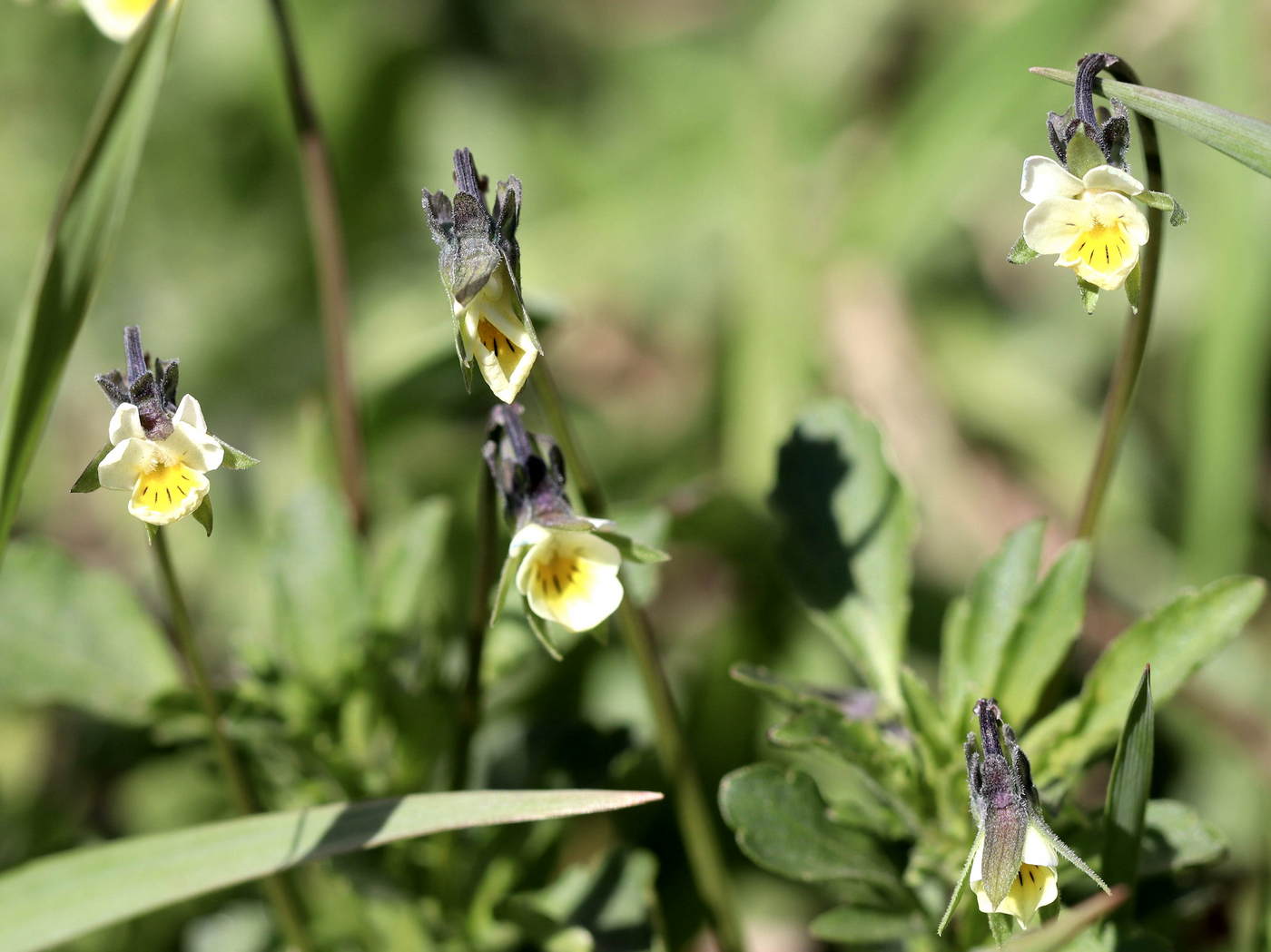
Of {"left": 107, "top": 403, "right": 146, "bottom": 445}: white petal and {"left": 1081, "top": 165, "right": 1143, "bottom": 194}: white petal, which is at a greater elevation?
{"left": 107, "top": 403, "right": 146, "bottom": 445}: white petal

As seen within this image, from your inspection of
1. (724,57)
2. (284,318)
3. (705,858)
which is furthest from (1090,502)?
(724,57)

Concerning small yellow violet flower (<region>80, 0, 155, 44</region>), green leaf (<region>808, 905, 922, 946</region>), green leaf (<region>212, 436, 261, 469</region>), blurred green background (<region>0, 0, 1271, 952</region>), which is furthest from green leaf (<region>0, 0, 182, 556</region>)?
green leaf (<region>808, 905, 922, 946</region>)

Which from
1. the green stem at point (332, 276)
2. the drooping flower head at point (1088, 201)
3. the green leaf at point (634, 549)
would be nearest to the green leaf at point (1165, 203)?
the drooping flower head at point (1088, 201)

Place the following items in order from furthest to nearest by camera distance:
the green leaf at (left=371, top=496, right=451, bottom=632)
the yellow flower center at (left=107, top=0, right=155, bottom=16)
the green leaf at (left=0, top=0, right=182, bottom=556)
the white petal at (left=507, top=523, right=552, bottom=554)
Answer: the green leaf at (left=371, top=496, right=451, bottom=632) → the yellow flower center at (left=107, top=0, right=155, bottom=16) → the green leaf at (left=0, top=0, right=182, bottom=556) → the white petal at (left=507, top=523, right=552, bottom=554)

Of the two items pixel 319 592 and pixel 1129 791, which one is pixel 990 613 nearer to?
pixel 1129 791

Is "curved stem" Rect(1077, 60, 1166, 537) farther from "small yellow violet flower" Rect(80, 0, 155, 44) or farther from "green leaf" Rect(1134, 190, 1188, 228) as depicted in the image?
"small yellow violet flower" Rect(80, 0, 155, 44)

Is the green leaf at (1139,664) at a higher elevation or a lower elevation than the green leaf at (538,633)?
lower

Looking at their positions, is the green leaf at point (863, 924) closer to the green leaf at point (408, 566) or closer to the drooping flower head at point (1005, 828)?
the drooping flower head at point (1005, 828)
